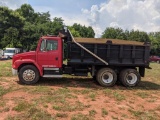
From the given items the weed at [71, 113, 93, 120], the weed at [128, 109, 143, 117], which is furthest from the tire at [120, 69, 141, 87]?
the weed at [71, 113, 93, 120]

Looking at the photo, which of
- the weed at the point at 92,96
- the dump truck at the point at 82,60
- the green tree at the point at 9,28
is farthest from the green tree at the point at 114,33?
the weed at the point at 92,96

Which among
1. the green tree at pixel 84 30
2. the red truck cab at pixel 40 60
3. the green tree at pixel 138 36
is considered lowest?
the red truck cab at pixel 40 60

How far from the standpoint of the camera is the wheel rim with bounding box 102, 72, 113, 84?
12570 mm

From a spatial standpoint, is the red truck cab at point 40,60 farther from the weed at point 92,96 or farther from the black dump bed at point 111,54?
the weed at point 92,96

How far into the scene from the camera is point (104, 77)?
12625 millimetres

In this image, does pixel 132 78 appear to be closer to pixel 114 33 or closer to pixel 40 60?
pixel 40 60

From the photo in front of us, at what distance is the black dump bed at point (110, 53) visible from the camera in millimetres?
12156

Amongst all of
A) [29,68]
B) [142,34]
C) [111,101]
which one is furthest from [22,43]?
A: [111,101]

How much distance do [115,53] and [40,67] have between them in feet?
12.9

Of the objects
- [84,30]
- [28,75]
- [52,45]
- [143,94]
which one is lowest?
[143,94]

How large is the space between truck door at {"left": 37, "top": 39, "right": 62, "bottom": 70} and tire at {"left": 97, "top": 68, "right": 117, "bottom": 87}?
88.6 inches

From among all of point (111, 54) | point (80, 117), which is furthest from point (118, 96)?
point (80, 117)

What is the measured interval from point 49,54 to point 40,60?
0.54m

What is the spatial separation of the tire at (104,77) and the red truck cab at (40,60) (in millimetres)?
2202
